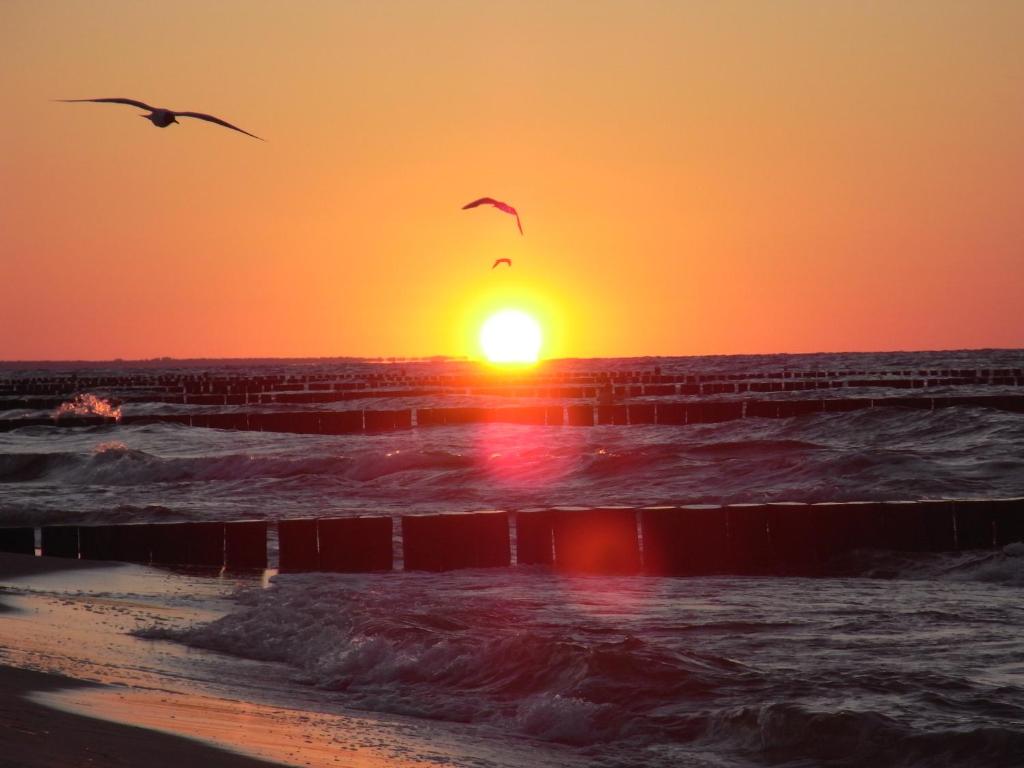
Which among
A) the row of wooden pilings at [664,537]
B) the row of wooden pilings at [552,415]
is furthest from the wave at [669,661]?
the row of wooden pilings at [552,415]

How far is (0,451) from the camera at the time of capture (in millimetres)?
31000

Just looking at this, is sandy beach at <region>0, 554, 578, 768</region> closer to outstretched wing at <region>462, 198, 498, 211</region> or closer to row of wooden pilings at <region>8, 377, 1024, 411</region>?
outstretched wing at <region>462, 198, 498, 211</region>

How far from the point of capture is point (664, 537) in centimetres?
1202

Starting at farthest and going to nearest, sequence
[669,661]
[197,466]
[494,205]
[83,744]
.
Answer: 1. [197,466]
2. [494,205]
3. [669,661]
4. [83,744]

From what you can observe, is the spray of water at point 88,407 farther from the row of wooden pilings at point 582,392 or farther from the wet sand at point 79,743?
the wet sand at point 79,743

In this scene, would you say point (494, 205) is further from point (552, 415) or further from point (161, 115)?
point (552, 415)

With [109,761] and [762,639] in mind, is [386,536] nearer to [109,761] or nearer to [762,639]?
[762,639]

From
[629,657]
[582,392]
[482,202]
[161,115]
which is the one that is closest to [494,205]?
[482,202]

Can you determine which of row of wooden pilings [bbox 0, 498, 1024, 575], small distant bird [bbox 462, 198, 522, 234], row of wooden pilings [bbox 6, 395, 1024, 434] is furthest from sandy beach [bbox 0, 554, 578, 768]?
row of wooden pilings [bbox 6, 395, 1024, 434]

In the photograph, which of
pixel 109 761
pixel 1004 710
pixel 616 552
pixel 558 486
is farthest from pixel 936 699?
pixel 558 486

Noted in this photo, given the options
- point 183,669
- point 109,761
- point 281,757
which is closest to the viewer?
point 109,761

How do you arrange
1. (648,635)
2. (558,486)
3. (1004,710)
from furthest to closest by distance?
1. (558,486)
2. (648,635)
3. (1004,710)

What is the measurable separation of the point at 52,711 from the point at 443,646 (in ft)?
8.63

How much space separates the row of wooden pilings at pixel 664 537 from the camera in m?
12.0
